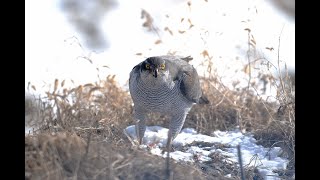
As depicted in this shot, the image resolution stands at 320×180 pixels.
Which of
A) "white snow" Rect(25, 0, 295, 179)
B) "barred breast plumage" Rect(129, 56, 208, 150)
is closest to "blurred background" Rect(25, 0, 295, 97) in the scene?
"white snow" Rect(25, 0, 295, 179)

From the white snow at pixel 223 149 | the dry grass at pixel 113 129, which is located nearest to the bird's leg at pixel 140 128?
the white snow at pixel 223 149

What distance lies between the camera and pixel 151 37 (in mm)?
10289

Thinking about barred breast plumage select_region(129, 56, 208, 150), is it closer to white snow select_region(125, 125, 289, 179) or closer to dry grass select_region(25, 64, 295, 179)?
white snow select_region(125, 125, 289, 179)

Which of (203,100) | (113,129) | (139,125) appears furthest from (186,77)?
(113,129)

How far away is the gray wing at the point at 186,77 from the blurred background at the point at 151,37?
34.7 inches

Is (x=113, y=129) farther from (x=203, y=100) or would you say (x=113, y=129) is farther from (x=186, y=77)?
(x=203, y=100)

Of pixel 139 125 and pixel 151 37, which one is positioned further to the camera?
pixel 151 37

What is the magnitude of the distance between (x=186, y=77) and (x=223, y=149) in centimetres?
92

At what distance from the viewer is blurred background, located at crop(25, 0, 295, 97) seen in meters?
8.55

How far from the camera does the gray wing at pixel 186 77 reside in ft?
22.0

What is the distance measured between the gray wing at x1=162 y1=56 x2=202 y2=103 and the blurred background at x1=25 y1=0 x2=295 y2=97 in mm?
881

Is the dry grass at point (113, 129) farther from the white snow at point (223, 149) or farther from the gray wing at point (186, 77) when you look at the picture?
the gray wing at point (186, 77)

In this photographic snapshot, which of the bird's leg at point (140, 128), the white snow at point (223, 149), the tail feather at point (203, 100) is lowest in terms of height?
the white snow at point (223, 149)

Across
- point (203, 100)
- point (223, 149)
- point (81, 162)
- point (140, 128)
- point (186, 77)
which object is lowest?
point (223, 149)
